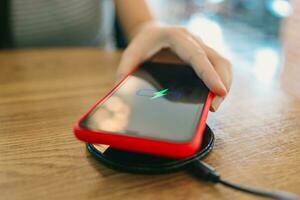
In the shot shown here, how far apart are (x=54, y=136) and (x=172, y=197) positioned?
0.48 feet

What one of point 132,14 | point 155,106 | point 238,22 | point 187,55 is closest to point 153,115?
point 155,106

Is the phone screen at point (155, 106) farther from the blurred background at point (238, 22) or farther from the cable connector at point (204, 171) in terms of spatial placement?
the blurred background at point (238, 22)

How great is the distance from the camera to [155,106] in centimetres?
32

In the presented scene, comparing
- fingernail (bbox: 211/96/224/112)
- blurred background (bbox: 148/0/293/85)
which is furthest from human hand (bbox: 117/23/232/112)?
blurred background (bbox: 148/0/293/85)

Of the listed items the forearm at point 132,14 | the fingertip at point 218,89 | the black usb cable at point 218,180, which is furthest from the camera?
the forearm at point 132,14

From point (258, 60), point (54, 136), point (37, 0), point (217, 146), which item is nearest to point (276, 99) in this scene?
point (217, 146)

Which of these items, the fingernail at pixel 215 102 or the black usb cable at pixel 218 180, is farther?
the fingernail at pixel 215 102

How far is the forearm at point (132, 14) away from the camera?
2.23 feet

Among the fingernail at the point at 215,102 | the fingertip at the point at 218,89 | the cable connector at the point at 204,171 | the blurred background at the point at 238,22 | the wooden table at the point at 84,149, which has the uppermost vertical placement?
the fingertip at the point at 218,89

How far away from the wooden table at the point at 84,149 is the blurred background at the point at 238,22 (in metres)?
1.79

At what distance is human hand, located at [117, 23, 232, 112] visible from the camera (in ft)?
1.19

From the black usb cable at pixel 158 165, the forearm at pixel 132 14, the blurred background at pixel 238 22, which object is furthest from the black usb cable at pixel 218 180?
the blurred background at pixel 238 22

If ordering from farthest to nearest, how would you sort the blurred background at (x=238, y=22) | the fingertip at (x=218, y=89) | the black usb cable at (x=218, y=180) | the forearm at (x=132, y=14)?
the blurred background at (x=238, y=22), the forearm at (x=132, y=14), the fingertip at (x=218, y=89), the black usb cable at (x=218, y=180)

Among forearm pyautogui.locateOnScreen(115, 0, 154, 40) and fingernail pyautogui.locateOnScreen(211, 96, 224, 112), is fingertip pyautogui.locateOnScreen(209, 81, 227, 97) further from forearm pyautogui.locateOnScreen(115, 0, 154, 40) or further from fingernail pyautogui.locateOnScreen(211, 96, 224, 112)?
forearm pyautogui.locateOnScreen(115, 0, 154, 40)
